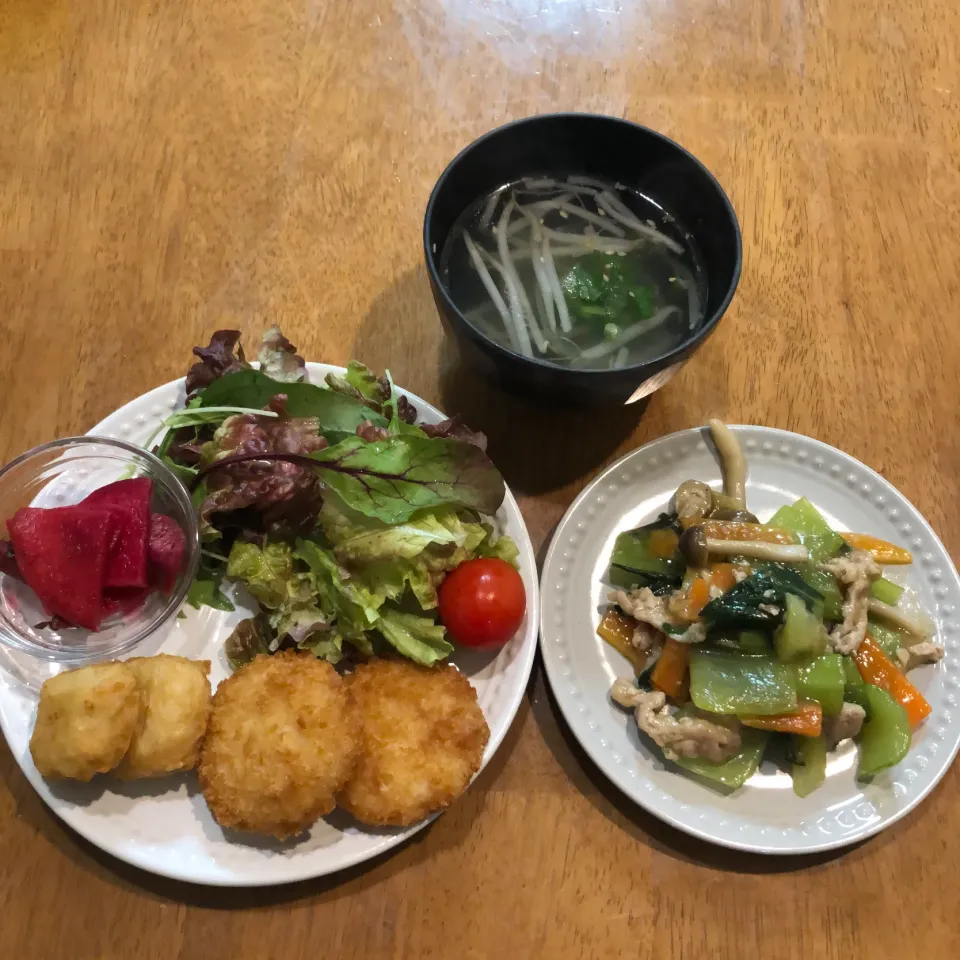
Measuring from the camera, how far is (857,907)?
60.0 inches

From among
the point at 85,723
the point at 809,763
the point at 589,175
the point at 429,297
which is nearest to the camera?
the point at 85,723

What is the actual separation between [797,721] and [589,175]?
1.18 m

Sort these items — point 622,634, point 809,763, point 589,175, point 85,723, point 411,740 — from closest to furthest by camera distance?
point 85,723 → point 411,740 → point 809,763 → point 622,634 → point 589,175

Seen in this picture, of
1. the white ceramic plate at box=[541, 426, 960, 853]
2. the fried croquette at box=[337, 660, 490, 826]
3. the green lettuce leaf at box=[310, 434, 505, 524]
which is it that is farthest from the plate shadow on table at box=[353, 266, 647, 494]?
the fried croquette at box=[337, 660, 490, 826]

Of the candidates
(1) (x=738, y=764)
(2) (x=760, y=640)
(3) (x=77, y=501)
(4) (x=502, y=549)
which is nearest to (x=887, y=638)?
(2) (x=760, y=640)

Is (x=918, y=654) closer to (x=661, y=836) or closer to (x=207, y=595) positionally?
(x=661, y=836)

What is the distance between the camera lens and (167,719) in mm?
1362

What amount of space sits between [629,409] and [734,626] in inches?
21.7

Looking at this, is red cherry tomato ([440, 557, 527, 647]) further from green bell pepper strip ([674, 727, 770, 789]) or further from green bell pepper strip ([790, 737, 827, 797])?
green bell pepper strip ([790, 737, 827, 797])

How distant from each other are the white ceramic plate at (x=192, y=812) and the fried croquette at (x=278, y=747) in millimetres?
63

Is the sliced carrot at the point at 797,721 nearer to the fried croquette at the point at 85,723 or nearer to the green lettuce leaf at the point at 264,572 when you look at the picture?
the green lettuce leaf at the point at 264,572

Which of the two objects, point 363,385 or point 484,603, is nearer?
point 484,603

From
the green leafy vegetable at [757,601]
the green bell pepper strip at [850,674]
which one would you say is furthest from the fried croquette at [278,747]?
the green bell pepper strip at [850,674]

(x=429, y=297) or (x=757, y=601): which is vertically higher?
(x=429, y=297)
